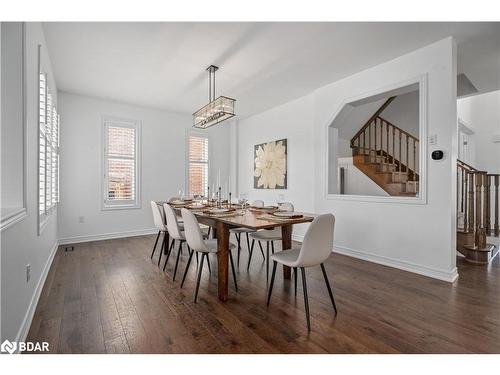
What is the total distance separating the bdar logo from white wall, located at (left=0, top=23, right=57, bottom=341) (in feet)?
0.11

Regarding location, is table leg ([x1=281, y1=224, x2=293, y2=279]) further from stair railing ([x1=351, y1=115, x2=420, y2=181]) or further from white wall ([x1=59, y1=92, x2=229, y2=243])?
white wall ([x1=59, y1=92, x2=229, y2=243])

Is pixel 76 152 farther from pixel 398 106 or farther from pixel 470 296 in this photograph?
pixel 398 106

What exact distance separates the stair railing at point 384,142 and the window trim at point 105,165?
14.7 ft

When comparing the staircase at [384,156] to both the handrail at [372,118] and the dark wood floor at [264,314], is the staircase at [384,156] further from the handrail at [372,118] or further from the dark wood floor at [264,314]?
the dark wood floor at [264,314]

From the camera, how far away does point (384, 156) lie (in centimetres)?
554

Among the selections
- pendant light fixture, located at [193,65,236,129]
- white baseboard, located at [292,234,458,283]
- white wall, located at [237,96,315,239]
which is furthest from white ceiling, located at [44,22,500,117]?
white baseboard, located at [292,234,458,283]

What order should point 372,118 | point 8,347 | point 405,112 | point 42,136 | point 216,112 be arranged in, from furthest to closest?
point 405,112 → point 372,118 → point 216,112 → point 42,136 → point 8,347

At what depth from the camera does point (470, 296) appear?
7.97 feet

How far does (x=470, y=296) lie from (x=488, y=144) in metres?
5.54

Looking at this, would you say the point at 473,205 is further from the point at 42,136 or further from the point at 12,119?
the point at 42,136

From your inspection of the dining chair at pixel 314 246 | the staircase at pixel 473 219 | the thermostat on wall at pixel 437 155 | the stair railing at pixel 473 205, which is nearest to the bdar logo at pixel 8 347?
the dining chair at pixel 314 246

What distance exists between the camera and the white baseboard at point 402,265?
286cm

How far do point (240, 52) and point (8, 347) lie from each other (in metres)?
3.31

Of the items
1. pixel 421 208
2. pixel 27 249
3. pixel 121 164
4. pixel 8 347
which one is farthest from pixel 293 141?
pixel 8 347
